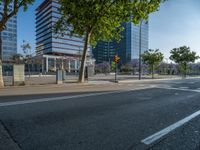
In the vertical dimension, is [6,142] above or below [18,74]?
below

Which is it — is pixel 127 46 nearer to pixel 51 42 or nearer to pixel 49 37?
pixel 51 42

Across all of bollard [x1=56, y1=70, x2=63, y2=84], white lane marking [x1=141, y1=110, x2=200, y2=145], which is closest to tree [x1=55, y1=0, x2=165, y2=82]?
bollard [x1=56, y1=70, x2=63, y2=84]

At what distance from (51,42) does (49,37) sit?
143 inches

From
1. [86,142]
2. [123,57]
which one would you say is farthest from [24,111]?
[123,57]

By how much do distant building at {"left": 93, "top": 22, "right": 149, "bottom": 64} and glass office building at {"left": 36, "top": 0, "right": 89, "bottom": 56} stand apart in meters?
25.1

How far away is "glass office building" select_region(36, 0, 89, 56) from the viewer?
9884 centimetres

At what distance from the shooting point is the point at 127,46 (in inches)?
4638

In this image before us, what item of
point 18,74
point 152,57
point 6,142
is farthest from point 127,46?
point 6,142

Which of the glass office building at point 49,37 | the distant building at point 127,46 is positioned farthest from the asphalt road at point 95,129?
the glass office building at point 49,37

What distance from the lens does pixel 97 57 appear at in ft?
466

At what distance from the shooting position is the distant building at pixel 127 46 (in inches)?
3827

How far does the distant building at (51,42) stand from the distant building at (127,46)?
82.4 feet

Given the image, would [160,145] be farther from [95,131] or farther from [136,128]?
[95,131]

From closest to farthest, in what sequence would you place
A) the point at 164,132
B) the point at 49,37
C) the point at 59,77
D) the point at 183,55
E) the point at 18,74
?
the point at 164,132, the point at 18,74, the point at 59,77, the point at 183,55, the point at 49,37
